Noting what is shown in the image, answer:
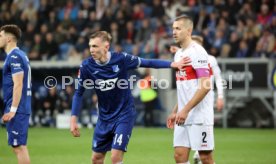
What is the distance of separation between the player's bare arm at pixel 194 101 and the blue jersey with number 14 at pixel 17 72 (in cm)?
234

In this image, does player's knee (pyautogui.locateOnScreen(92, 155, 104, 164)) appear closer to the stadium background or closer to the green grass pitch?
the green grass pitch

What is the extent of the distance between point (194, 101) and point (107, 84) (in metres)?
1.35

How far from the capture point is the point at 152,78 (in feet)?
72.4

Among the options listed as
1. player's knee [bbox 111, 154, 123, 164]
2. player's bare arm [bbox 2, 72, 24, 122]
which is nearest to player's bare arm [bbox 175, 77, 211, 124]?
player's knee [bbox 111, 154, 123, 164]

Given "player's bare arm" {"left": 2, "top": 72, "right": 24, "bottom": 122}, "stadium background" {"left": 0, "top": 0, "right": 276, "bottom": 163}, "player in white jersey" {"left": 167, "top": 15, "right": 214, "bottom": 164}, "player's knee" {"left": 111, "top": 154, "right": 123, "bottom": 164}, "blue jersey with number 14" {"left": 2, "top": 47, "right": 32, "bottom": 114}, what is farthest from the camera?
"stadium background" {"left": 0, "top": 0, "right": 276, "bottom": 163}

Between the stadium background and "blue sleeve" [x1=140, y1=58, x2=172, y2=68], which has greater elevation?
"blue sleeve" [x1=140, y1=58, x2=172, y2=68]

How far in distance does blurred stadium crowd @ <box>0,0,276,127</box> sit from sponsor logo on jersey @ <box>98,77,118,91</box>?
519 inches

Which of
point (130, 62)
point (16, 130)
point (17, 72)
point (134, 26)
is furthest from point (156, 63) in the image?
point (134, 26)

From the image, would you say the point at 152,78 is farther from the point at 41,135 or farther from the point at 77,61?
the point at 41,135

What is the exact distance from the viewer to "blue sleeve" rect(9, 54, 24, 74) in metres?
9.64

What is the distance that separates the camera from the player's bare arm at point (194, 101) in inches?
342

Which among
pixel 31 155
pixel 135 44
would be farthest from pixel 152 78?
pixel 31 155

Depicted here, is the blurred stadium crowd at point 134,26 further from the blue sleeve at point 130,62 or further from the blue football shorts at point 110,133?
the blue football shorts at point 110,133

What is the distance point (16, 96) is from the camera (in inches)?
377
